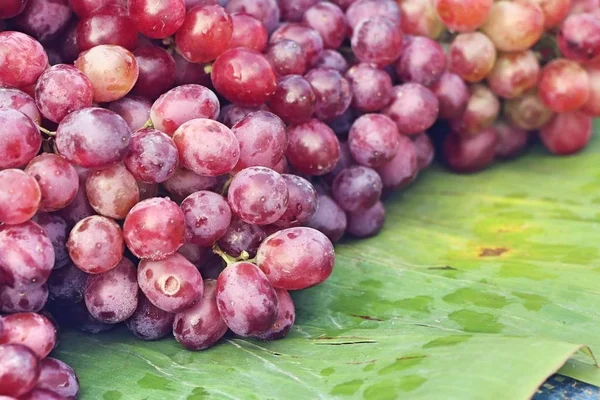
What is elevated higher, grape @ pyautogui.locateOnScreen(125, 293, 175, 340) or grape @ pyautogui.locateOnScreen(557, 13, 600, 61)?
grape @ pyautogui.locateOnScreen(557, 13, 600, 61)

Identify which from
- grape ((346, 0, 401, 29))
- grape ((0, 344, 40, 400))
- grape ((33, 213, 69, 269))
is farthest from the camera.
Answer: grape ((346, 0, 401, 29))

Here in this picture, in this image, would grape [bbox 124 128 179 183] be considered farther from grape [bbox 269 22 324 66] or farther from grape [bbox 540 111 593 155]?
grape [bbox 540 111 593 155]

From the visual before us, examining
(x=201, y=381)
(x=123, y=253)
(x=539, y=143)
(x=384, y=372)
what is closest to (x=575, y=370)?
(x=384, y=372)

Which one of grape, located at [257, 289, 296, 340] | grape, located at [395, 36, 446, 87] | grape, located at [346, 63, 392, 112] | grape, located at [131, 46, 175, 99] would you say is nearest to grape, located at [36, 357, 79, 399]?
grape, located at [257, 289, 296, 340]

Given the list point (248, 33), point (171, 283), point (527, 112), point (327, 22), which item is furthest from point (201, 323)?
point (527, 112)

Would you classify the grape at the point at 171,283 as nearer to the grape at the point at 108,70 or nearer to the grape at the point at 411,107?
the grape at the point at 108,70

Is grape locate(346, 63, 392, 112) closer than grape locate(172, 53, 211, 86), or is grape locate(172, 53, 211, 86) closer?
grape locate(172, 53, 211, 86)
